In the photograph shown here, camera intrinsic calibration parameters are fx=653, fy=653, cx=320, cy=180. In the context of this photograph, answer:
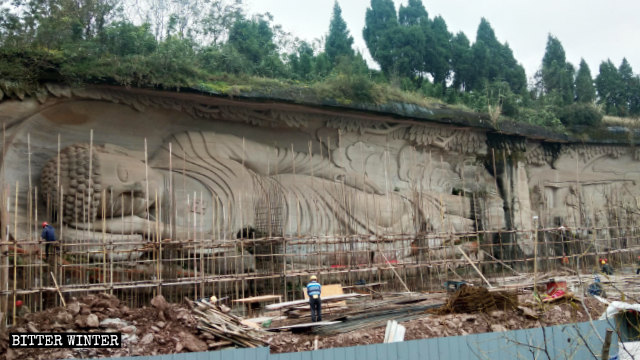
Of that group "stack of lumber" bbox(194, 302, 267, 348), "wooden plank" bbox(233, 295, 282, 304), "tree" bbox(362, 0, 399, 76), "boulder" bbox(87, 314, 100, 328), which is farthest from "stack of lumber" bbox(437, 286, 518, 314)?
"tree" bbox(362, 0, 399, 76)

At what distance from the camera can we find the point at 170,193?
1045 centimetres

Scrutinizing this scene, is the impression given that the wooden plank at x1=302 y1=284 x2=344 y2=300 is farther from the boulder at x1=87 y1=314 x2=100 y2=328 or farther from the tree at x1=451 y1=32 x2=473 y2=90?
the tree at x1=451 y1=32 x2=473 y2=90

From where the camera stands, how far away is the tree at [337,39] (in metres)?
20.0

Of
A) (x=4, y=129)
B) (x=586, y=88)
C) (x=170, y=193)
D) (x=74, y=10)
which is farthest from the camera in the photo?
(x=586, y=88)

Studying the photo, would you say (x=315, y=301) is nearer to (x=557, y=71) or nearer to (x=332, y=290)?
(x=332, y=290)

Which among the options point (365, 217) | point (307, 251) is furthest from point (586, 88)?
point (307, 251)

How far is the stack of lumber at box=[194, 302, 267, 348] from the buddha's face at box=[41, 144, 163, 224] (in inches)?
113

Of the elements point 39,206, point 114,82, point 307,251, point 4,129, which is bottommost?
point 307,251

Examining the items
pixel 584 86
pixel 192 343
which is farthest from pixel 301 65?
pixel 192 343

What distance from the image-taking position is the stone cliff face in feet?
31.0

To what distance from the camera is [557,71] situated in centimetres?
2159

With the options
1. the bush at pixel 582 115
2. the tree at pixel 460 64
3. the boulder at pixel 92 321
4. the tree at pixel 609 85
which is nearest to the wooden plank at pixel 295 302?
the boulder at pixel 92 321

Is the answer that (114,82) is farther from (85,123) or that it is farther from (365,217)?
(365,217)

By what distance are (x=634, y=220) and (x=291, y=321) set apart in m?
9.83
